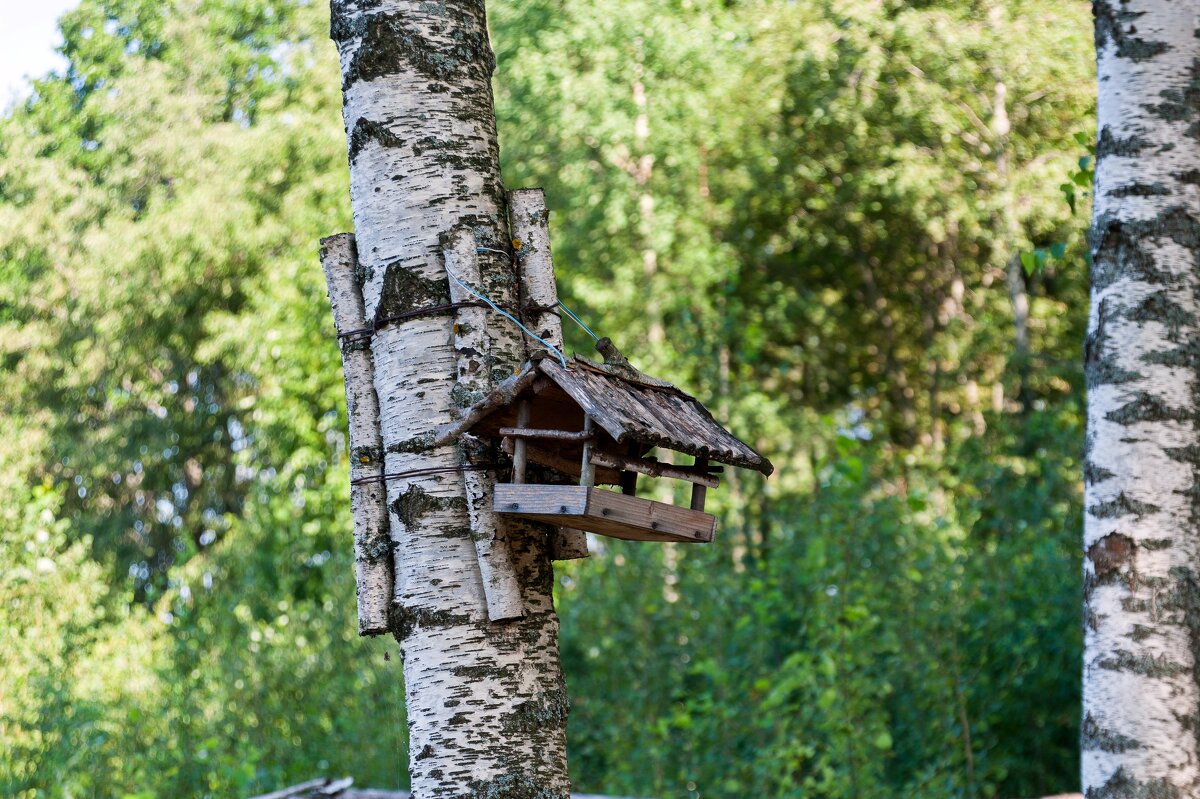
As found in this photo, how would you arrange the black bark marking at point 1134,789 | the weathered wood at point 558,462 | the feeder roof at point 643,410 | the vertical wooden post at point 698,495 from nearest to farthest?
the feeder roof at point 643,410, the weathered wood at point 558,462, the vertical wooden post at point 698,495, the black bark marking at point 1134,789

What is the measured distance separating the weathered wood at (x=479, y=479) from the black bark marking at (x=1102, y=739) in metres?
1.80

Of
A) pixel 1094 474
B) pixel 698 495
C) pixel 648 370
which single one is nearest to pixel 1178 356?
pixel 1094 474

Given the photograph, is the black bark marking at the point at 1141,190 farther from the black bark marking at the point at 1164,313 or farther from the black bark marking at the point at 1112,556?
the black bark marking at the point at 1112,556

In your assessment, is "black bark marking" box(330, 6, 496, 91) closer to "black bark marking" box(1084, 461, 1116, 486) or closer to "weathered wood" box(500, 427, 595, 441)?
"weathered wood" box(500, 427, 595, 441)

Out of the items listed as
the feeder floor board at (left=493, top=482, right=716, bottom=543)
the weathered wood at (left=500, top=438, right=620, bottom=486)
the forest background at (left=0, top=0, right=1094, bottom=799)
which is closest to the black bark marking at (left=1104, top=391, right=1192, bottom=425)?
the feeder floor board at (left=493, top=482, right=716, bottom=543)

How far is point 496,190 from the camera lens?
8.52 ft

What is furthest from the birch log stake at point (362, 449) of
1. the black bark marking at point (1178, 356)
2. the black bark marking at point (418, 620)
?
the black bark marking at point (1178, 356)

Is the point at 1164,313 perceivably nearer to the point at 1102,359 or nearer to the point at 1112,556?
the point at 1102,359

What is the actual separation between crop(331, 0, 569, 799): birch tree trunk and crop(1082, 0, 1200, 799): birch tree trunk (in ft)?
5.48

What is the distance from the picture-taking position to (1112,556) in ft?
11.2

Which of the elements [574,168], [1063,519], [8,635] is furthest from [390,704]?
[574,168]

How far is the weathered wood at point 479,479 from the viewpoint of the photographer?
7.70 feet

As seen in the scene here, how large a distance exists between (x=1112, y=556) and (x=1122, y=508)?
0.13 meters

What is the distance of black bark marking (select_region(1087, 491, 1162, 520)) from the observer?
3402 millimetres
